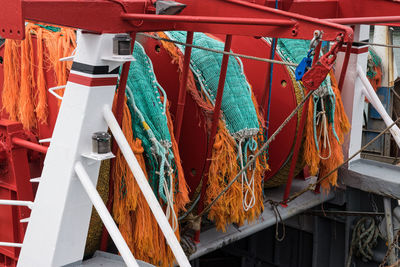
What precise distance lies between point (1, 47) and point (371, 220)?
12.4ft

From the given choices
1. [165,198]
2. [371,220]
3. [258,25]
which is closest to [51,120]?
[165,198]

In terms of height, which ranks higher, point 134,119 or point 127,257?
point 134,119

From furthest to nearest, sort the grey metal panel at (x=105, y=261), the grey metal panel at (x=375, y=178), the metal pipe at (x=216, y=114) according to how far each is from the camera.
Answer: the grey metal panel at (x=375, y=178) → the metal pipe at (x=216, y=114) → the grey metal panel at (x=105, y=261)

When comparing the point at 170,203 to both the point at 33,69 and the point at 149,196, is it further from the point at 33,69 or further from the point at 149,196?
the point at 33,69

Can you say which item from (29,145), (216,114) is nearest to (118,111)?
(29,145)

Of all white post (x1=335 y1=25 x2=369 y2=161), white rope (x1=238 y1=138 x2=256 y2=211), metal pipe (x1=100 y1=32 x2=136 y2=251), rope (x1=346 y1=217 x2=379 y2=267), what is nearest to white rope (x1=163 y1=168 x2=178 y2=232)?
metal pipe (x1=100 y1=32 x2=136 y2=251)

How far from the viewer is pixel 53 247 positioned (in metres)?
3.27

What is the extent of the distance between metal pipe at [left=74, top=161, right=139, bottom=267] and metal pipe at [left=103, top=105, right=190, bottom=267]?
23 centimetres

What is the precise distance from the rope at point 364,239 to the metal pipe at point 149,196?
118 inches

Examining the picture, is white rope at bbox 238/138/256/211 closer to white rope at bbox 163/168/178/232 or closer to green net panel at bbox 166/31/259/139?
green net panel at bbox 166/31/259/139

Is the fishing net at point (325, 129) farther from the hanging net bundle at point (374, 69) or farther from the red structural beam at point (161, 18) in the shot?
the hanging net bundle at point (374, 69)

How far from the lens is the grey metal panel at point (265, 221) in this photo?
4.62 meters

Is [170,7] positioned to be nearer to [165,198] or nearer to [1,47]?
[165,198]

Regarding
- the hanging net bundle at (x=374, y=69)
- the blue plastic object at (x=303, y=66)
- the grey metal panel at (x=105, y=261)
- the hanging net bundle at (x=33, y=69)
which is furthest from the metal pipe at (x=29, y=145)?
the hanging net bundle at (x=374, y=69)
